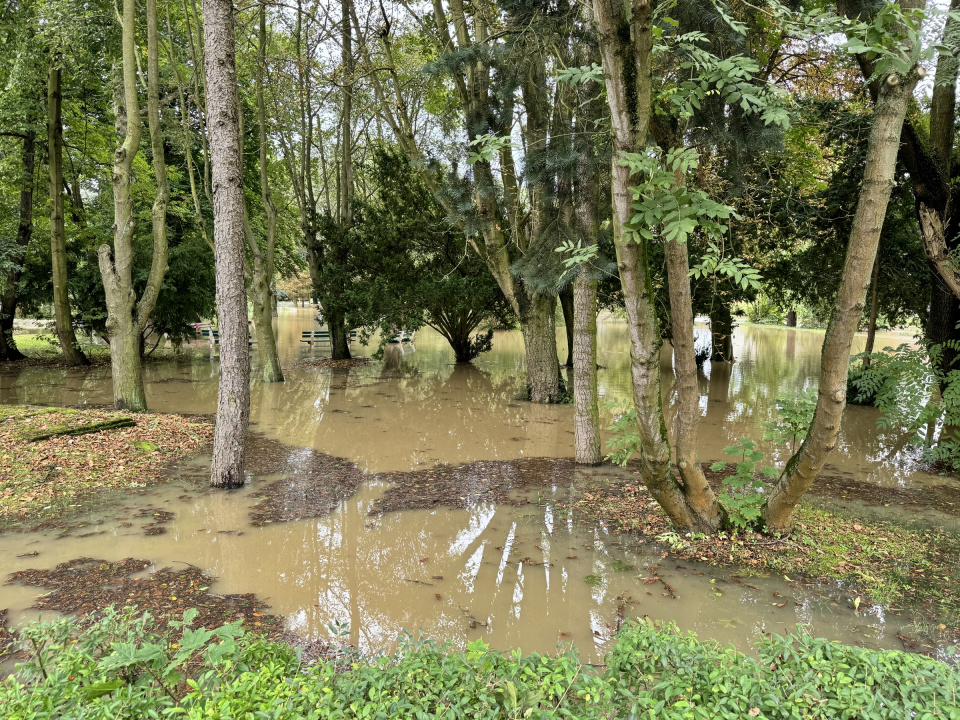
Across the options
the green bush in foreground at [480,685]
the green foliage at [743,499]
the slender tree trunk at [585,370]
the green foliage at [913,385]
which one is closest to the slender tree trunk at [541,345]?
the slender tree trunk at [585,370]

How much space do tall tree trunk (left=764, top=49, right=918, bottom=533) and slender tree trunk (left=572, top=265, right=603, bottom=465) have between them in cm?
334

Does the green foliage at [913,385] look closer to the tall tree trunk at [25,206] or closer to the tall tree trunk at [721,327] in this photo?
the tall tree trunk at [721,327]

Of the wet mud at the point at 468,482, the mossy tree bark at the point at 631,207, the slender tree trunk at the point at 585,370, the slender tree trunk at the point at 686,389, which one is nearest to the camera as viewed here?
the mossy tree bark at the point at 631,207

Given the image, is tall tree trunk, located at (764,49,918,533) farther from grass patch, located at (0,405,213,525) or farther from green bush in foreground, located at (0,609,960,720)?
grass patch, located at (0,405,213,525)

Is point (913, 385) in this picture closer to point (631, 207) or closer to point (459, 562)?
point (631, 207)

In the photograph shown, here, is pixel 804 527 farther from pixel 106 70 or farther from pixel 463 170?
pixel 106 70

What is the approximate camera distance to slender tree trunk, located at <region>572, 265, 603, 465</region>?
8031 millimetres

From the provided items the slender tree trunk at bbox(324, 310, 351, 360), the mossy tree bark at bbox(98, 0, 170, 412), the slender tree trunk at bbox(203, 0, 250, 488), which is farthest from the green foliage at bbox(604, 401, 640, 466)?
the slender tree trunk at bbox(324, 310, 351, 360)

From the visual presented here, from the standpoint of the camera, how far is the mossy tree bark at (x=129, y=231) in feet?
31.1

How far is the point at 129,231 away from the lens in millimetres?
10055

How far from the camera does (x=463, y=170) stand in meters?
9.99

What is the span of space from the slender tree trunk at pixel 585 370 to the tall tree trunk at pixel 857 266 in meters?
3.34

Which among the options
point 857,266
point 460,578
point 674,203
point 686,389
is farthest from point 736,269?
point 460,578

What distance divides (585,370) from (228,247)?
4.86 m
